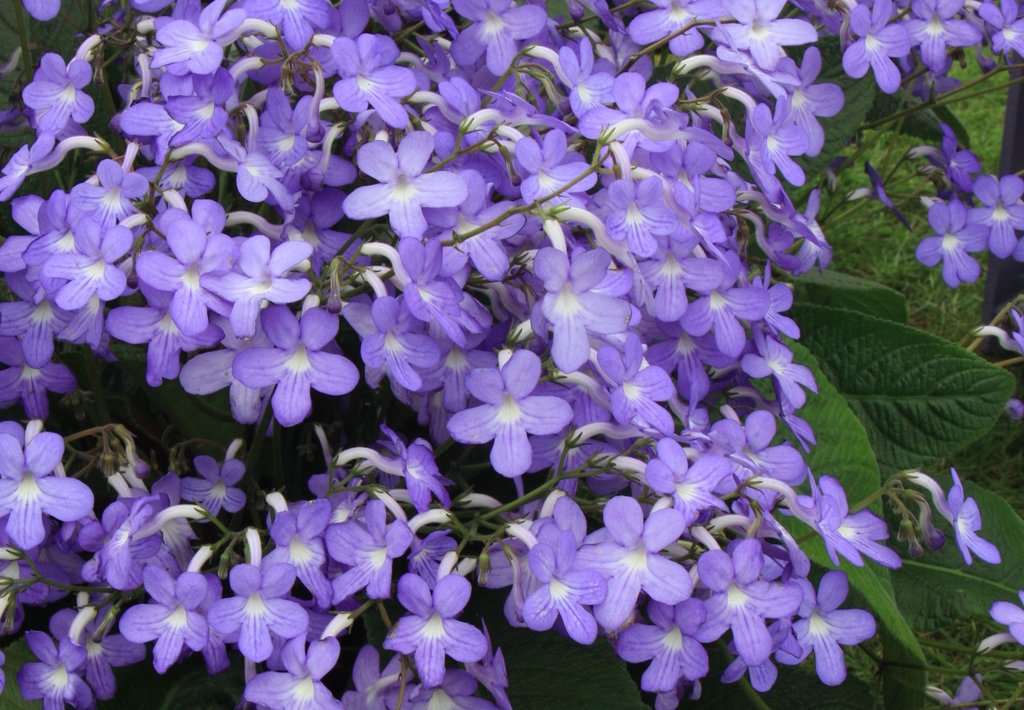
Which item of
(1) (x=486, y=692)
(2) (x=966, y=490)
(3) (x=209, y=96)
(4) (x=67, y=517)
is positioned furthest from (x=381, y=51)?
(2) (x=966, y=490)

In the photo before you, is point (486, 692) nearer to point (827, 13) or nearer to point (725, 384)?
point (725, 384)

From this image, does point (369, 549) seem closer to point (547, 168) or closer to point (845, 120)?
point (547, 168)

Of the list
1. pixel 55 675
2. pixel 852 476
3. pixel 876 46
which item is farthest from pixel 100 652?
pixel 876 46

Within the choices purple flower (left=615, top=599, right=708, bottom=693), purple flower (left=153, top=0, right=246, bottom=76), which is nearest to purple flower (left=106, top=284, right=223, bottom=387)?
purple flower (left=153, top=0, right=246, bottom=76)

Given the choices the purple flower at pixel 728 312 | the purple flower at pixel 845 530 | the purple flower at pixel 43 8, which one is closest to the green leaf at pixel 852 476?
the purple flower at pixel 845 530

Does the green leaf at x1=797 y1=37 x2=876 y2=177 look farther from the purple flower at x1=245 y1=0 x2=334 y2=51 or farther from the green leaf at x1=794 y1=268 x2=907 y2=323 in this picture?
the purple flower at x1=245 y1=0 x2=334 y2=51

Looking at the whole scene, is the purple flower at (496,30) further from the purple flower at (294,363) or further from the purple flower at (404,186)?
the purple flower at (294,363)
